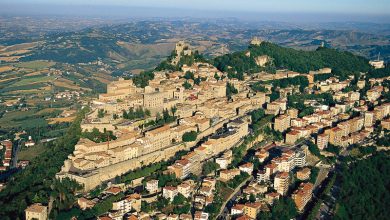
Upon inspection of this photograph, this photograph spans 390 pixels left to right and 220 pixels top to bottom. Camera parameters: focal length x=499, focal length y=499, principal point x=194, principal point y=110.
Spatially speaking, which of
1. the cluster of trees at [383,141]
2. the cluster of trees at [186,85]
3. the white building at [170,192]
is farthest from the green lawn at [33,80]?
the cluster of trees at [383,141]

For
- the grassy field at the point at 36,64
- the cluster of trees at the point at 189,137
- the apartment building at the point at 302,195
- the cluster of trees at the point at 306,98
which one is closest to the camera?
the apartment building at the point at 302,195

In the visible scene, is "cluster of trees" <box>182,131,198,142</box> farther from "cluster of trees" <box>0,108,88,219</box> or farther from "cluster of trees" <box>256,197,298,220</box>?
"cluster of trees" <box>256,197,298,220</box>

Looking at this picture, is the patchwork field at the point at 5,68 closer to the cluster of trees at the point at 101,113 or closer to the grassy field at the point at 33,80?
the grassy field at the point at 33,80

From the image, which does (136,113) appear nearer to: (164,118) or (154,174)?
(164,118)

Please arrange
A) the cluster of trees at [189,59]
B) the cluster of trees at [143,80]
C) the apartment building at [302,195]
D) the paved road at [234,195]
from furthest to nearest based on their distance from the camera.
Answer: the cluster of trees at [189,59], the cluster of trees at [143,80], the apartment building at [302,195], the paved road at [234,195]

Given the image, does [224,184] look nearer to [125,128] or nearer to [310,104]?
[125,128]

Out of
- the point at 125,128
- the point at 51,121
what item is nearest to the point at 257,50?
the point at 51,121

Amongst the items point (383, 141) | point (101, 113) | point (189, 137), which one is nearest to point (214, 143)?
point (189, 137)

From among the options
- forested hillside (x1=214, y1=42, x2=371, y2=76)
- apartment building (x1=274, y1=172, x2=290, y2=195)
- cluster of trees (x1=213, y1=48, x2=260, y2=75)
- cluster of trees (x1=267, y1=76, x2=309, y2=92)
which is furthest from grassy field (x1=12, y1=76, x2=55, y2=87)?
apartment building (x1=274, y1=172, x2=290, y2=195)
